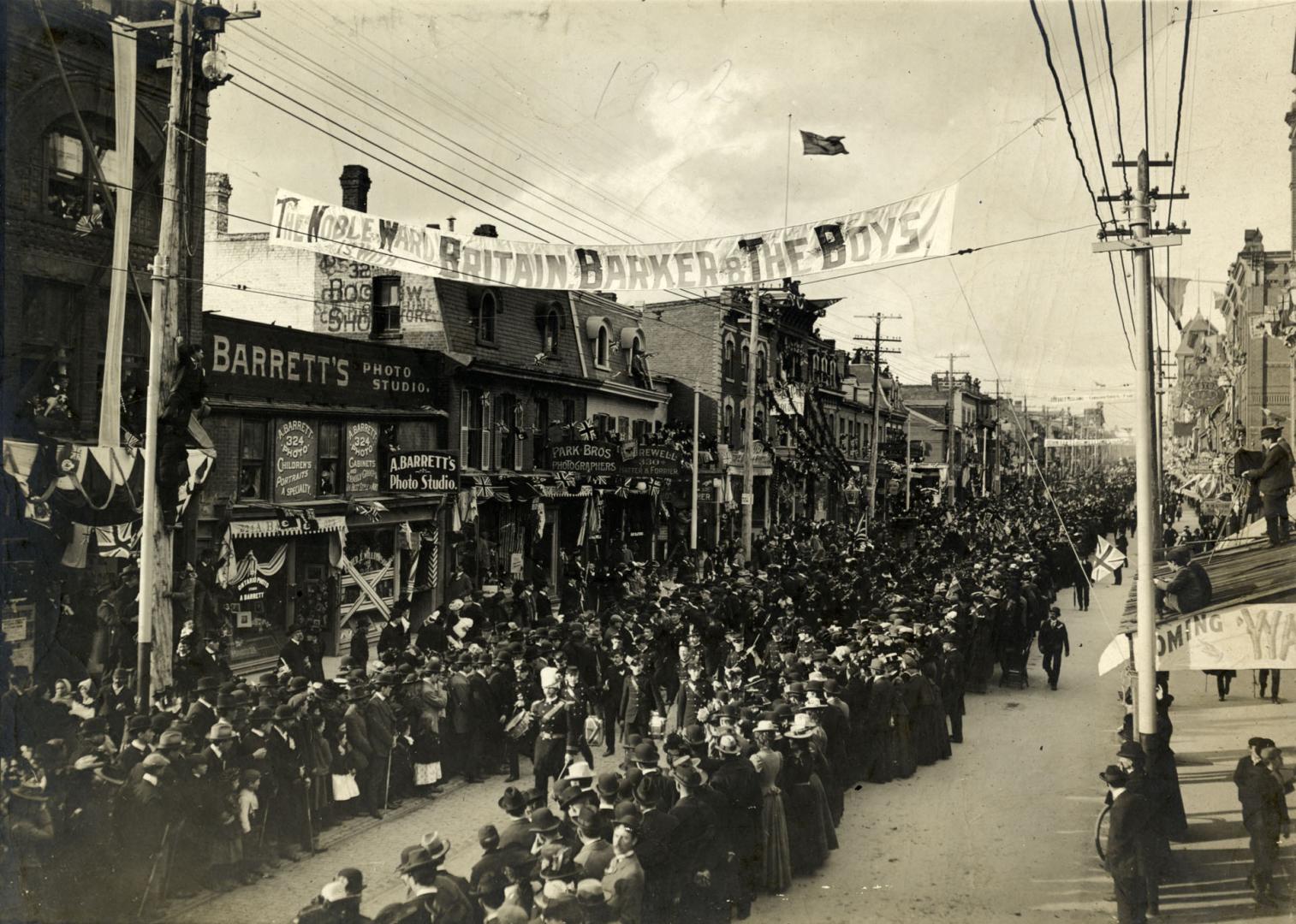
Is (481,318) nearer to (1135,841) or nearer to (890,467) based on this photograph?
(1135,841)

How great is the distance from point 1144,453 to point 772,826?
524cm

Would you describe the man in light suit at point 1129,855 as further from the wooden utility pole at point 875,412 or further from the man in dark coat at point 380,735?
the wooden utility pole at point 875,412

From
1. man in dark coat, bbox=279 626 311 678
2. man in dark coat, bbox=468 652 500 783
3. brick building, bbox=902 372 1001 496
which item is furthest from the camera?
brick building, bbox=902 372 1001 496

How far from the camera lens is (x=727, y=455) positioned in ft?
112

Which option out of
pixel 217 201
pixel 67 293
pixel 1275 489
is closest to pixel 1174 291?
pixel 1275 489

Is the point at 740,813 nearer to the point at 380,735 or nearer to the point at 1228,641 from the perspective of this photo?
the point at 380,735

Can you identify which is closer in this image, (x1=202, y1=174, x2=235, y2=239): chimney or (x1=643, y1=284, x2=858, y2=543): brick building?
(x1=202, y1=174, x2=235, y2=239): chimney

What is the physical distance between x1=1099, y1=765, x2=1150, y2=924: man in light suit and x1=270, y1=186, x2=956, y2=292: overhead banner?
4.97 m

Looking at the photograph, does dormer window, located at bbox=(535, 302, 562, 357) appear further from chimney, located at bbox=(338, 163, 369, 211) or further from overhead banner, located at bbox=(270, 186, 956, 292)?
overhead banner, located at bbox=(270, 186, 956, 292)

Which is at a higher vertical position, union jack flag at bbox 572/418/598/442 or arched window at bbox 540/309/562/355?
arched window at bbox 540/309/562/355

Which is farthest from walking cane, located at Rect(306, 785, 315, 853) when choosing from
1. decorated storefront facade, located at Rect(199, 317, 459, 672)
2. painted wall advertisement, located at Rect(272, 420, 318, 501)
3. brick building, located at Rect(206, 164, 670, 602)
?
brick building, located at Rect(206, 164, 670, 602)

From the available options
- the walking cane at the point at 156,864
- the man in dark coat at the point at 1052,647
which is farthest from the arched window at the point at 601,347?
the walking cane at the point at 156,864

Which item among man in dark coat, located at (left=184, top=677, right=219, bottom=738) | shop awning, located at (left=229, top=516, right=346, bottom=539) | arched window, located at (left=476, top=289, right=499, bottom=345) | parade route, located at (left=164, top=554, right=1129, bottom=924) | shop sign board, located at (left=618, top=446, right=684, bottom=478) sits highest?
arched window, located at (left=476, top=289, right=499, bottom=345)

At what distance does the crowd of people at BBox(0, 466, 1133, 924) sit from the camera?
694 cm
